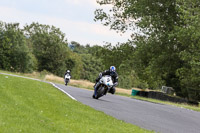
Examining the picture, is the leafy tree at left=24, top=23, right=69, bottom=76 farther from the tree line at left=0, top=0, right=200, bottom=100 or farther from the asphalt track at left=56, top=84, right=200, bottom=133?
the asphalt track at left=56, top=84, right=200, bottom=133

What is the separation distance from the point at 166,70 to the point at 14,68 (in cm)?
5711

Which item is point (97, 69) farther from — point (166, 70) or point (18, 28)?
point (166, 70)

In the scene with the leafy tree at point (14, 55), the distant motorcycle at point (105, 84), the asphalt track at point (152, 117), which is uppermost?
the leafy tree at point (14, 55)

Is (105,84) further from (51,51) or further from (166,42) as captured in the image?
(51,51)

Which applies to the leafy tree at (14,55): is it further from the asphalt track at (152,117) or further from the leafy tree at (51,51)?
the asphalt track at (152,117)

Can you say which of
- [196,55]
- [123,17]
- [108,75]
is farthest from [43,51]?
[108,75]

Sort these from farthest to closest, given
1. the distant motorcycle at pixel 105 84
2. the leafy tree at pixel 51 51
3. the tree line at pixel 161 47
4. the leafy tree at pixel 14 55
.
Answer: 1. the leafy tree at pixel 51 51
2. the leafy tree at pixel 14 55
3. the tree line at pixel 161 47
4. the distant motorcycle at pixel 105 84

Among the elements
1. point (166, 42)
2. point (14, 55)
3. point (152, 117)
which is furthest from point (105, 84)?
point (14, 55)

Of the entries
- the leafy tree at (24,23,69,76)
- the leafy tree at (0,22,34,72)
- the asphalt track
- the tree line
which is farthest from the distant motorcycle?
the leafy tree at (24,23,69,76)

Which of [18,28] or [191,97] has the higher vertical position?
[18,28]

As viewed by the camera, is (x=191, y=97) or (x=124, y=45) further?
(x=124, y=45)

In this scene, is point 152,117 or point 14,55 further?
point 14,55

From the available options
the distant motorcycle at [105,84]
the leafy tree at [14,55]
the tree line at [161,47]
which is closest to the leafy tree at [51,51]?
the leafy tree at [14,55]

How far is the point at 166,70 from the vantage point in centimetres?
3975
